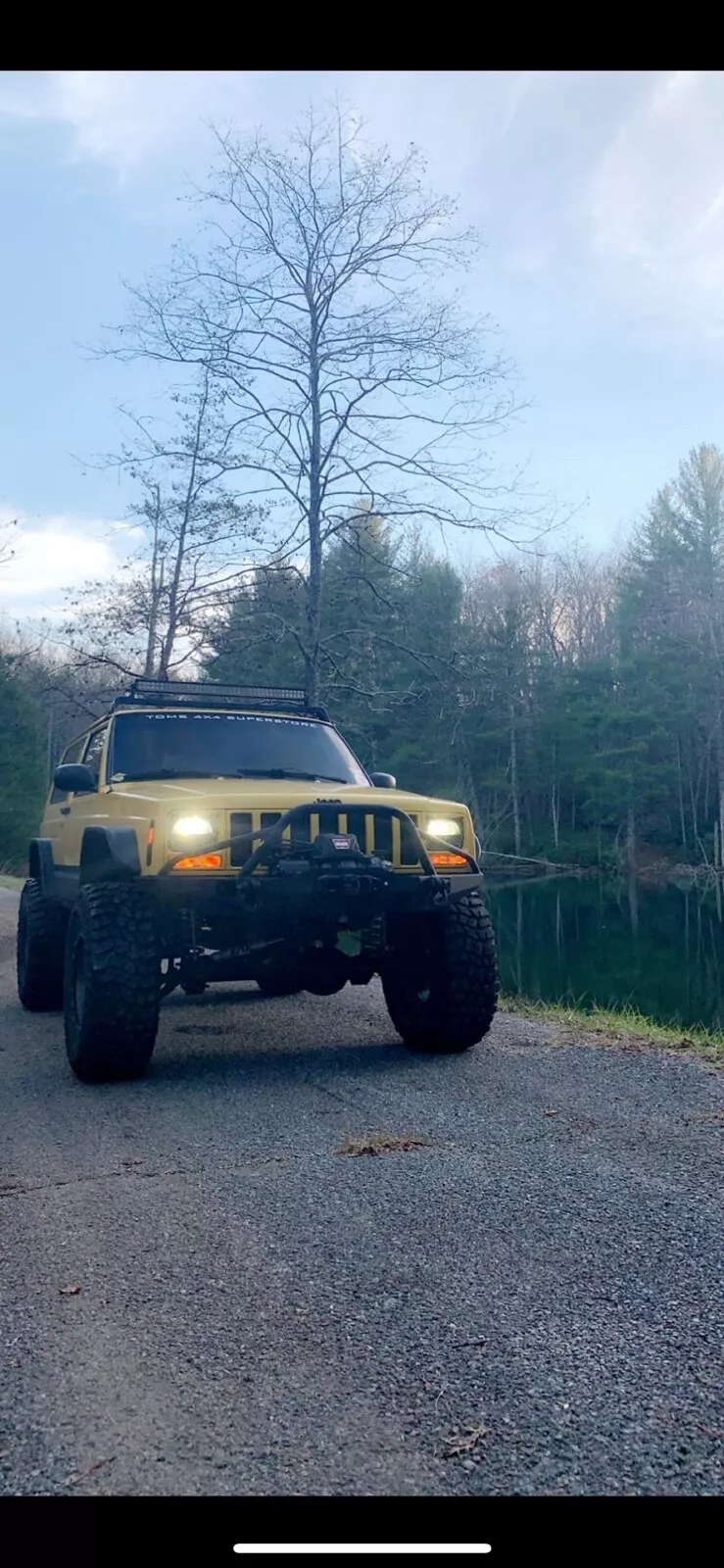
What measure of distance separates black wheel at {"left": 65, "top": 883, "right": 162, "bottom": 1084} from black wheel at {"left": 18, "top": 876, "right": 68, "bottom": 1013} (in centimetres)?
235

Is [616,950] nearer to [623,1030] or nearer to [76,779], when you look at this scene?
[623,1030]

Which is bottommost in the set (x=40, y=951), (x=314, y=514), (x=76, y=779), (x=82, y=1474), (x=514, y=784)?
(x=82, y=1474)

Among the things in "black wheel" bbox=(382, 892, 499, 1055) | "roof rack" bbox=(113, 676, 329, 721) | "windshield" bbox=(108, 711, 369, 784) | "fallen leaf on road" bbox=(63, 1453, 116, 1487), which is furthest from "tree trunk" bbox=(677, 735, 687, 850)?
"fallen leaf on road" bbox=(63, 1453, 116, 1487)

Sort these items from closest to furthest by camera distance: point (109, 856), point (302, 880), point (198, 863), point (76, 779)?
point (302, 880)
point (198, 863)
point (109, 856)
point (76, 779)

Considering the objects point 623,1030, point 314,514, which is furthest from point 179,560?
point 623,1030

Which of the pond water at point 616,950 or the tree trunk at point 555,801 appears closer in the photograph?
Result: the pond water at point 616,950

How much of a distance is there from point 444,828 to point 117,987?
209cm

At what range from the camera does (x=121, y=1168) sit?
181 inches

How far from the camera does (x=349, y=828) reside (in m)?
6.34

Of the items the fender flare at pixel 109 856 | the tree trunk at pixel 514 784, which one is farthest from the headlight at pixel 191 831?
the tree trunk at pixel 514 784

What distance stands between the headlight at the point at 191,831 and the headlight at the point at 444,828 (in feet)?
4.30

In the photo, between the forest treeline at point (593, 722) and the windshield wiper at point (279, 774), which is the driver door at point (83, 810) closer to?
the windshield wiper at point (279, 774)

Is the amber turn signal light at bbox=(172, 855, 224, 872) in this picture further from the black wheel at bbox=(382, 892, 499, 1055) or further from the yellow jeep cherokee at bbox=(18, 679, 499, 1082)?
the black wheel at bbox=(382, 892, 499, 1055)

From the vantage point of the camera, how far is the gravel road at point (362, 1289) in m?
2.41
